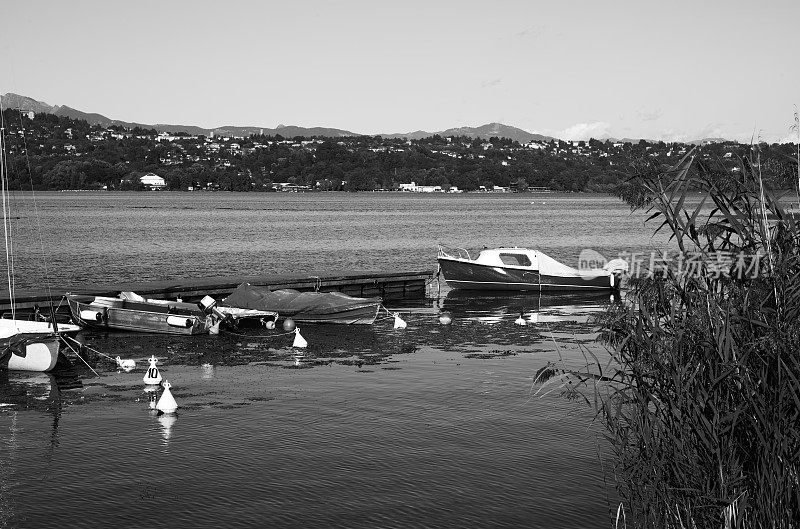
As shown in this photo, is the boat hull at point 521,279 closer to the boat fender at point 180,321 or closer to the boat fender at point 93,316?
the boat fender at point 180,321

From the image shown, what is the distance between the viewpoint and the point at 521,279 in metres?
43.1

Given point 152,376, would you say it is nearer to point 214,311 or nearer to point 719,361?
point 214,311

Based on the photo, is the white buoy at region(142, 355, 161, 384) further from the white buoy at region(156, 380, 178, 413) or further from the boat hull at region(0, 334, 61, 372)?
the boat hull at region(0, 334, 61, 372)

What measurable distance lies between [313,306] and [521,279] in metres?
14.0

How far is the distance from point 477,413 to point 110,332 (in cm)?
1456

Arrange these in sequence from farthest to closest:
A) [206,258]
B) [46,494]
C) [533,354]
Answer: [206,258]
[533,354]
[46,494]

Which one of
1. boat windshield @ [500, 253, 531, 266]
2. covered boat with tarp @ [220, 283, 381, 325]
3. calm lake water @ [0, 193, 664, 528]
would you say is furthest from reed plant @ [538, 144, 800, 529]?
boat windshield @ [500, 253, 531, 266]

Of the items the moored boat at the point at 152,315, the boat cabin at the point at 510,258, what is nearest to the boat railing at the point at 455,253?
the boat cabin at the point at 510,258

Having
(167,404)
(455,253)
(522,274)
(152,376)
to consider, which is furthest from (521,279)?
(455,253)

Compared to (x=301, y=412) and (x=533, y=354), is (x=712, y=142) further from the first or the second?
(x=533, y=354)

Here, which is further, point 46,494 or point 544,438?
point 544,438

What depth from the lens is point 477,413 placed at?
20.2m

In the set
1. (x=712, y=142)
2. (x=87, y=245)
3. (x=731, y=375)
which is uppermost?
(x=712, y=142)

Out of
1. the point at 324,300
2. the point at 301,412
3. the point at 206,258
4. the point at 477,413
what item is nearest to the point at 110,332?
the point at 324,300
